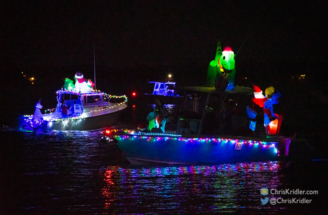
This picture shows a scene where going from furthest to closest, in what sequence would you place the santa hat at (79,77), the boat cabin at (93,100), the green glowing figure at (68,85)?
1. the boat cabin at (93,100)
2. the green glowing figure at (68,85)
3. the santa hat at (79,77)

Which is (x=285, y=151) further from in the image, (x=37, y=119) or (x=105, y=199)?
(x=37, y=119)

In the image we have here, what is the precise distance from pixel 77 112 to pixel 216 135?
10374mm

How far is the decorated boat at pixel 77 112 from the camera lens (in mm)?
17031

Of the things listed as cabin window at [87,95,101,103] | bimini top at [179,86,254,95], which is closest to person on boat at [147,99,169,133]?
bimini top at [179,86,254,95]

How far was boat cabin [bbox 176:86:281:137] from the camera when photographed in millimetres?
9844

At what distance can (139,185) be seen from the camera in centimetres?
811

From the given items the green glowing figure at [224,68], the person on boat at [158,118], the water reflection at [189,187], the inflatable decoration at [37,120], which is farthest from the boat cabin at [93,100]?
the green glowing figure at [224,68]

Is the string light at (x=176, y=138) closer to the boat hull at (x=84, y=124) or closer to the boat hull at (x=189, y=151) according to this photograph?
the boat hull at (x=189, y=151)

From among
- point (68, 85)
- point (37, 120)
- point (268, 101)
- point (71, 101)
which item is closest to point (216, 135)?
point (268, 101)

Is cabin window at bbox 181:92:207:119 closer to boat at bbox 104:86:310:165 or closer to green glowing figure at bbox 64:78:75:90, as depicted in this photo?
boat at bbox 104:86:310:165

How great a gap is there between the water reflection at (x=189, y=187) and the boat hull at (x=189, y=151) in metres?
0.23

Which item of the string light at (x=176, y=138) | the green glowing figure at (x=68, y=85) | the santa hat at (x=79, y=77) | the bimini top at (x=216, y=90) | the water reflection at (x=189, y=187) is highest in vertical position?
the santa hat at (x=79, y=77)

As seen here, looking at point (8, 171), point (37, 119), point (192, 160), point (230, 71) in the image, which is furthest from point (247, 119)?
point (37, 119)

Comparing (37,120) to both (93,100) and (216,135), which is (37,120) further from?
(216,135)
